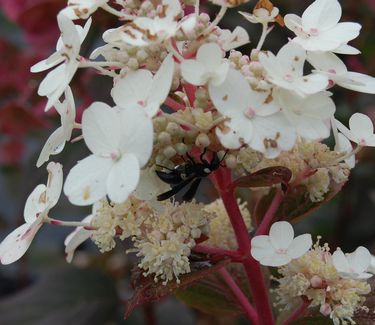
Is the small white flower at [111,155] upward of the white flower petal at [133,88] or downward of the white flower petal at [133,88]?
downward

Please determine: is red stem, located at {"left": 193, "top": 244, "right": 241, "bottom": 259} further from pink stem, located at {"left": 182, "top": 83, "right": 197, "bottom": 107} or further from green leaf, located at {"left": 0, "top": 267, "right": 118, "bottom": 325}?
green leaf, located at {"left": 0, "top": 267, "right": 118, "bottom": 325}

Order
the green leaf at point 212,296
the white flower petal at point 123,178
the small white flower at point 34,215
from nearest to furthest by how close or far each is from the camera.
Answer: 1. the white flower petal at point 123,178
2. the small white flower at point 34,215
3. the green leaf at point 212,296

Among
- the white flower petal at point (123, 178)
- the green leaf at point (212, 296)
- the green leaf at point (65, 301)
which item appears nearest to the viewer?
the white flower petal at point (123, 178)

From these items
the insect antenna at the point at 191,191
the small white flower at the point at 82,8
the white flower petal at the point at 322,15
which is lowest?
the insect antenna at the point at 191,191

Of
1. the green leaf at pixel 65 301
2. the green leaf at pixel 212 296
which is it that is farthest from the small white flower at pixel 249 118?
the green leaf at pixel 65 301

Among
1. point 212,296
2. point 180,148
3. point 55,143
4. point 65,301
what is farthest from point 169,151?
point 65,301

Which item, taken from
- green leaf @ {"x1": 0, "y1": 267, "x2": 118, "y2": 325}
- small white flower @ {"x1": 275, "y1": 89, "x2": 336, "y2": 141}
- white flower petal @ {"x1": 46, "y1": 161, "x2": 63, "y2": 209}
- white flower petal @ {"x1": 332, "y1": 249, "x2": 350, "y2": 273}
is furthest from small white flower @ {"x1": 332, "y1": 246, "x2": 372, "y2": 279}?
green leaf @ {"x1": 0, "y1": 267, "x2": 118, "y2": 325}

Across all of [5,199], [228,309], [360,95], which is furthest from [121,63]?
[5,199]

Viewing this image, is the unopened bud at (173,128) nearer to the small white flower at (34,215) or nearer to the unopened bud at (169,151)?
the unopened bud at (169,151)
